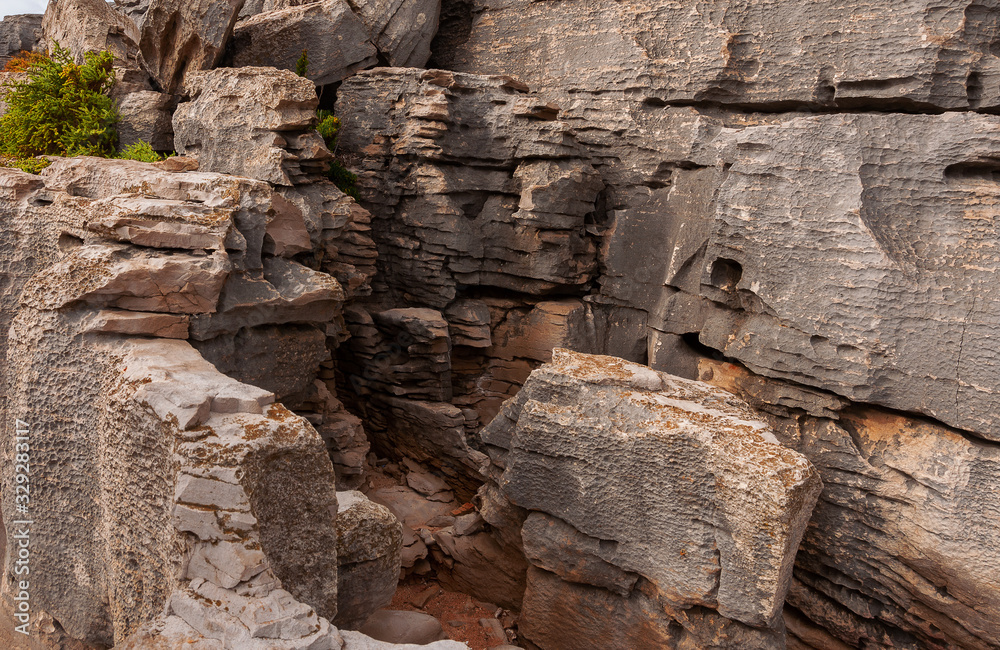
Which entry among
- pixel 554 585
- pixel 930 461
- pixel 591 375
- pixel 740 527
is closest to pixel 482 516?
pixel 554 585

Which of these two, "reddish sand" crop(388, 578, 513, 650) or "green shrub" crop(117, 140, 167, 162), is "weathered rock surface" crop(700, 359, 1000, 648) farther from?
"green shrub" crop(117, 140, 167, 162)

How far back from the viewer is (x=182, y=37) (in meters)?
11.6

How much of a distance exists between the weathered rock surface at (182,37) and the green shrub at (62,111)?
2.63 feet

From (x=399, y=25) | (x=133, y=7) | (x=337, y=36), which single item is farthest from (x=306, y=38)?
(x=133, y=7)

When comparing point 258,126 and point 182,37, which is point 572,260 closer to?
point 258,126

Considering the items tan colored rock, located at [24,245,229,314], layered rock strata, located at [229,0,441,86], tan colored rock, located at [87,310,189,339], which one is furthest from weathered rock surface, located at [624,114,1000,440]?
layered rock strata, located at [229,0,441,86]

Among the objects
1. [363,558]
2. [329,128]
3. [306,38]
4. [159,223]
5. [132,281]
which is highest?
[306,38]

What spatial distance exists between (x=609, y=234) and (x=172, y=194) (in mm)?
7141

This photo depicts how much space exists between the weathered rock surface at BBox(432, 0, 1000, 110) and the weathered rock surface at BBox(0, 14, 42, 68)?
542 inches

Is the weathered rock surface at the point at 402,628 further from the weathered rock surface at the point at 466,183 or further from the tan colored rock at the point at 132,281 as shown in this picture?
the weathered rock surface at the point at 466,183

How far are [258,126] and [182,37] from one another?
2.91m

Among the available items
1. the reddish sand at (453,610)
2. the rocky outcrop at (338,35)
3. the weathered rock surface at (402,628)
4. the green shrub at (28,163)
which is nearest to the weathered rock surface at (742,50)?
the rocky outcrop at (338,35)

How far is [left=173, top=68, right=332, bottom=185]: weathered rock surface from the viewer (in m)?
10.1

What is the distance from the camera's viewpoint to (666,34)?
10914 mm
